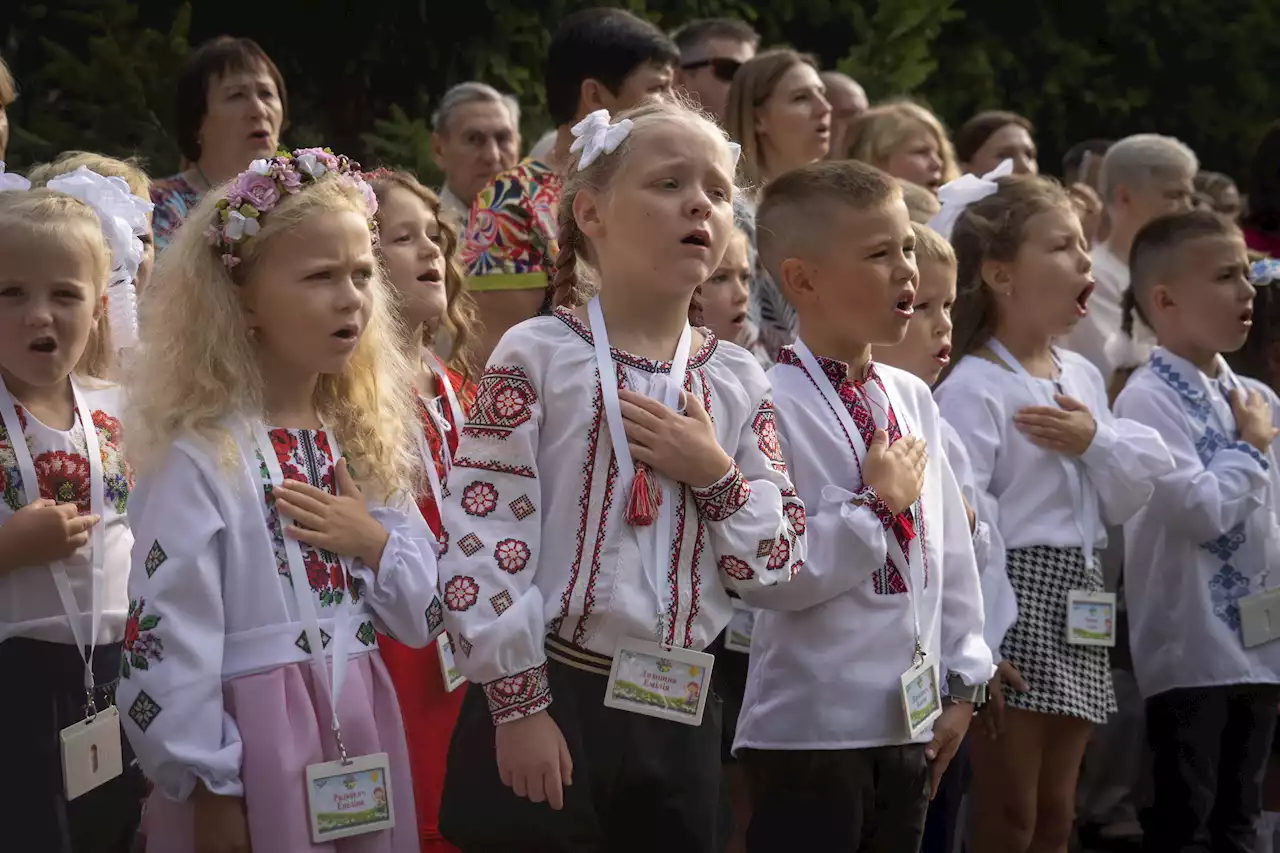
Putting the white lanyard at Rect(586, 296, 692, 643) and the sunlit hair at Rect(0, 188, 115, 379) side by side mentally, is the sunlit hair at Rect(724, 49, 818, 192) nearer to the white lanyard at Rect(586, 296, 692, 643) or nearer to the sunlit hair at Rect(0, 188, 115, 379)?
the sunlit hair at Rect(0, 188, 115, 379)

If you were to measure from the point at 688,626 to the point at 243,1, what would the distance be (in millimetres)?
5543

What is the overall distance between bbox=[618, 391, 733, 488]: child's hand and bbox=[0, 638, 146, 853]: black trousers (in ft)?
4.63

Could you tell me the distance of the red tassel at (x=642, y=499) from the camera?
292 centimetres

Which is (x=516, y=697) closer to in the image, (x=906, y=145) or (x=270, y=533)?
(x=270, y=533)

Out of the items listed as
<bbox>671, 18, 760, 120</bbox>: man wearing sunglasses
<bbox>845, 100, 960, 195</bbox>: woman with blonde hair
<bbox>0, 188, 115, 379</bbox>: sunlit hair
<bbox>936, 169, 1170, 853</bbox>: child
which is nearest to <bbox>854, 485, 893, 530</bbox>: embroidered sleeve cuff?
<bbox>936, 169, 1170, 853</bbox>: child

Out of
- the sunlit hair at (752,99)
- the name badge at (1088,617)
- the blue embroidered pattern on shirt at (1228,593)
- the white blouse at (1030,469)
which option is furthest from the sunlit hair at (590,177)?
the blue embroidered pattern on shirt at (1228,593)

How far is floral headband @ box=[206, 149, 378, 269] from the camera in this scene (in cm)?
327

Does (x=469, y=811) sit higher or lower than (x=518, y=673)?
lower

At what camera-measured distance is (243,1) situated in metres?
7.62

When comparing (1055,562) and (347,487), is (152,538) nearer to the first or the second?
(347,487)

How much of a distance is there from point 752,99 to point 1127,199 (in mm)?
2146

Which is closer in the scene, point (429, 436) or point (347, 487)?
point (347, 487)

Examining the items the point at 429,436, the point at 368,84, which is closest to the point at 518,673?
the point at 429,436

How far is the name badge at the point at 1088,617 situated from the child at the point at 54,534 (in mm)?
2493
